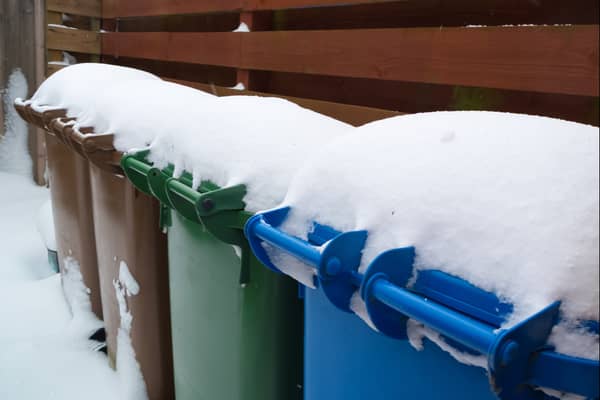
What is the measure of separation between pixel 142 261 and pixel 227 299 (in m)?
0.73

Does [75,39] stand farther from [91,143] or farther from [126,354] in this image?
[126,354]

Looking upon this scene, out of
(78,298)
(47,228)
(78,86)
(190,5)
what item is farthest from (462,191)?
(47,228)

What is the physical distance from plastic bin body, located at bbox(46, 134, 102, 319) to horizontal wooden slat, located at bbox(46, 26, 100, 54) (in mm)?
2161

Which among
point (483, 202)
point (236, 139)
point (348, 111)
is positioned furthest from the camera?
point (348, 111)

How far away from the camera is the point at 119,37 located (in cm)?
Answer: 468

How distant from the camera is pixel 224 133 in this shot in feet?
4.96

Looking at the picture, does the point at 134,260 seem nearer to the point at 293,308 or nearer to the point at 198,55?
the point at 293,308

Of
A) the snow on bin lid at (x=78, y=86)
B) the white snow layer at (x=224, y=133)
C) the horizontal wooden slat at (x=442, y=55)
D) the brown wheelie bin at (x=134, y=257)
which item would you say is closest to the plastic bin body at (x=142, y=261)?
the brown wheelie bin at (x=134, y=257)

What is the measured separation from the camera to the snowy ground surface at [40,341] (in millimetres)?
2527

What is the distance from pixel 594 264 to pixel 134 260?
179cm

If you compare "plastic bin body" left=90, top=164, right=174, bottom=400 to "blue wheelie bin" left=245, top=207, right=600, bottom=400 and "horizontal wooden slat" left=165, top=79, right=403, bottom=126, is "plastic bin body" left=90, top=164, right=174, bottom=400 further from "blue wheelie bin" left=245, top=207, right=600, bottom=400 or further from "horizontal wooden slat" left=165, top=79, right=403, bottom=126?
"blue wheelie bin" left=245, top=207, right=600, bottom=400

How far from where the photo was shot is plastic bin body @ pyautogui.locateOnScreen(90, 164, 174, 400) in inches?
84.0

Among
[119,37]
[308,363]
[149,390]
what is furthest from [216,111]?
[119,37]

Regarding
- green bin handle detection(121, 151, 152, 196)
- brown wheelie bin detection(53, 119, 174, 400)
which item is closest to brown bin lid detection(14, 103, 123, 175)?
brown wheelie bin detection(53, 119, 174, 400)
